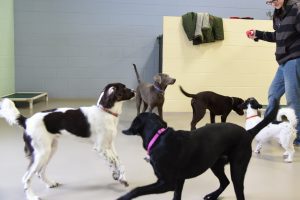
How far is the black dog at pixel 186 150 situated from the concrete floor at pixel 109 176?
0.49m

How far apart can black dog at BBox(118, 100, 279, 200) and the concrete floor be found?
0.49 metres

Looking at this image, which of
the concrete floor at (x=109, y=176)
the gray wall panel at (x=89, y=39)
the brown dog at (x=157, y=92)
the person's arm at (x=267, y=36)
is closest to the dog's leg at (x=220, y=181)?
the concrete floor at (x=109, y=176)

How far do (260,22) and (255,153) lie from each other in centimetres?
349

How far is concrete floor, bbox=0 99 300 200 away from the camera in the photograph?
2506 millimetres

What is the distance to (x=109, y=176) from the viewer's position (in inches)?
114

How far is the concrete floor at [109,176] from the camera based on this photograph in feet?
8.22

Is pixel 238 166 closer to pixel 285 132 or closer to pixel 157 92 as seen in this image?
pixel 285 132

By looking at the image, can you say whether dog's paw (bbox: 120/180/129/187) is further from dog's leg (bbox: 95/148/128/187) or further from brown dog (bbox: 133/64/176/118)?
brown dog (bbox: 133/64/176/118)

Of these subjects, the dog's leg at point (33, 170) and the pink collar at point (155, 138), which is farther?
the dog's leg at point (33, 170)

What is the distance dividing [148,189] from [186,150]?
298 mm

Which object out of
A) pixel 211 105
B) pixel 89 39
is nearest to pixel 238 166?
pixel 211 105

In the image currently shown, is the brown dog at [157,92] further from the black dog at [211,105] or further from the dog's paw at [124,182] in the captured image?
the dog's paw at [124,182]

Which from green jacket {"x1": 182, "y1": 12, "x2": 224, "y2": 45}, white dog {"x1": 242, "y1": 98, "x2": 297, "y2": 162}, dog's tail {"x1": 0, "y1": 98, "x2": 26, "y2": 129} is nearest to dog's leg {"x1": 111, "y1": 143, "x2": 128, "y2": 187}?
dog's tail {"x1": 0, "y1": 98, "x2": 26, "y2": 129}

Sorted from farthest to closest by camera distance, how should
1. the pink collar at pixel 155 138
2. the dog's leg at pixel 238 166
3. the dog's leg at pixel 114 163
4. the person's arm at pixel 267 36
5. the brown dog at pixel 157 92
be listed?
1. the brown dog at pixel 157 92
2. the person's arm at pixel 267 36
3. the dog's leg at pixel 114 163
4. the dog's leg at pixel 238 166
5. the pink collar at pixel 155 138
